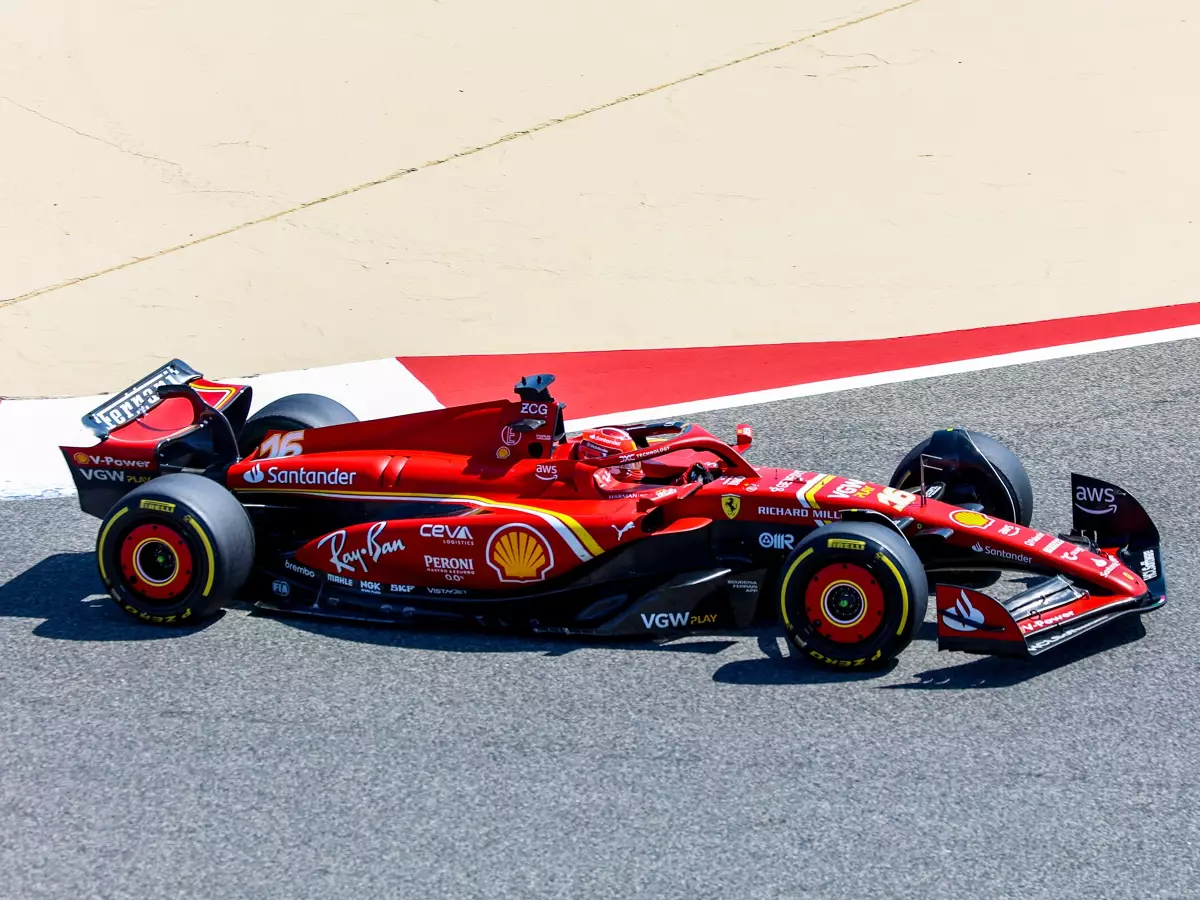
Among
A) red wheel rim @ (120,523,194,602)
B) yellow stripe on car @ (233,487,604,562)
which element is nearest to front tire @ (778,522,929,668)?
yellow stripe on car @ (233,487,604,562)

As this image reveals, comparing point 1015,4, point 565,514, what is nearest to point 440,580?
point 565,514

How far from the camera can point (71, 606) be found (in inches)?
275

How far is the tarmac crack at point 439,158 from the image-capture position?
1149cm

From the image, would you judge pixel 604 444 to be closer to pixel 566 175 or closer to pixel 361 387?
pixel 361 387

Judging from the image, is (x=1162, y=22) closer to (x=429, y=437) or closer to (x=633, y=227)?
(x=633, y=227)

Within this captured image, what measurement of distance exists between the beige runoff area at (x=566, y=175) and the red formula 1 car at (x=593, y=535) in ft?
13.0

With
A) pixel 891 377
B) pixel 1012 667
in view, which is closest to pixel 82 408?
pixel 891 377

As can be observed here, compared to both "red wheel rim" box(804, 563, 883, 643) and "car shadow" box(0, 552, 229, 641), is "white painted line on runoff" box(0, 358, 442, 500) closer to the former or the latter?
"car shadow" box(0, 552, 229, 641)

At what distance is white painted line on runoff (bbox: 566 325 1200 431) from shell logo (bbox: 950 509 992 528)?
3323mm

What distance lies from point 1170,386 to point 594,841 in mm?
6294

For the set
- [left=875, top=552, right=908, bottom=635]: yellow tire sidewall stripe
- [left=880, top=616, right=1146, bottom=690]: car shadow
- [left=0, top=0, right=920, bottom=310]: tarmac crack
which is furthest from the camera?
[left=0, top=0, right=920, bottom=310]: tarmac crack

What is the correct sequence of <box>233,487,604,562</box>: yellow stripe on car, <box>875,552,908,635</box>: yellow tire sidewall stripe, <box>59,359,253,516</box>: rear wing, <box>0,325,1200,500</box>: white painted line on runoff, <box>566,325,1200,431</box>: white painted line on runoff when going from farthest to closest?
<box>566,325,1200,431</box>: white painted line on runoff, <box>0,325,1200,500</box>: white painted line on runoff, <box>59,359,253,516</box>: rear wing, <box>233,487,604,562</box>: yellow stripe on car, <box>875,552,908,635</box>: yellow tire sidewall stripe

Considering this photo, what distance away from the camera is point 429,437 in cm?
703

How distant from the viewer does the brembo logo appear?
6.89 meters
